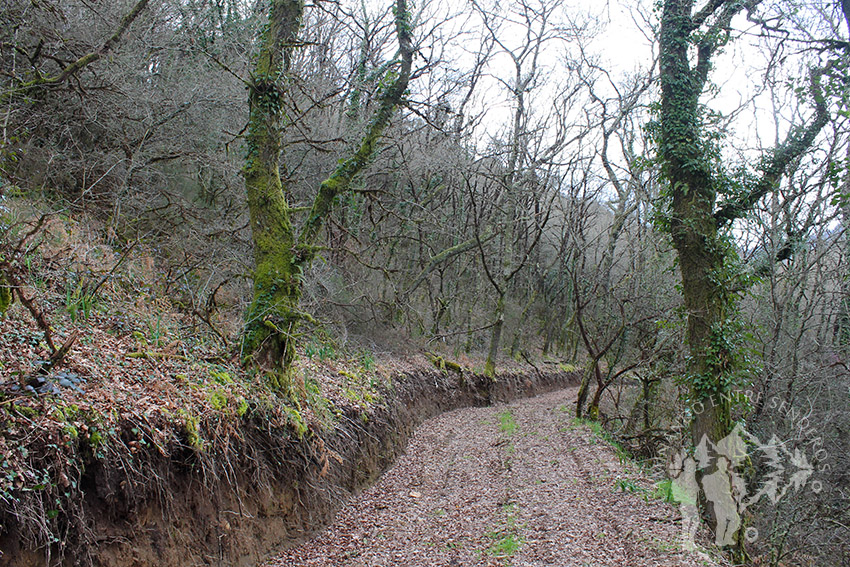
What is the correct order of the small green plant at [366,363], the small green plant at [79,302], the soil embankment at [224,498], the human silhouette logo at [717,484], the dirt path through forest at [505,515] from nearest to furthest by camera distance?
the soil embankment at [224,498] < the small green plant at [79,302] < the dirt path through forest at [505,515] < the human silhouette logo at [717,484] < the small green plant at [366,363]

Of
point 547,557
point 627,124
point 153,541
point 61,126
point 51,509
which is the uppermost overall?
point 627,124

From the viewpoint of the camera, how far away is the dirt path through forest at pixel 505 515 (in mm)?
5016

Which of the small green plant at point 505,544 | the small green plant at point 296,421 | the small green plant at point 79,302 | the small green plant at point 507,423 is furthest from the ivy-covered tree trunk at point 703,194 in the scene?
the small green plant at point 79,302

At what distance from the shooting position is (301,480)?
215 inches

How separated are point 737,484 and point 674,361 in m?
2.72

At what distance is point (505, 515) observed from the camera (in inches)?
241

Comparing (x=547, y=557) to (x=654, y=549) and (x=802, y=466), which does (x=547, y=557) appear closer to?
(x=654, y=549)

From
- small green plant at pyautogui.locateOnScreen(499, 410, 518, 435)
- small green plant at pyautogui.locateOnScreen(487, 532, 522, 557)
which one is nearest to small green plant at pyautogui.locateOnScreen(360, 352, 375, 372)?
small green plant at pyautogui.locateOnScreen(499, 410, 518, 435)

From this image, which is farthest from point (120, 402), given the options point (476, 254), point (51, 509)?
point (476, 254)

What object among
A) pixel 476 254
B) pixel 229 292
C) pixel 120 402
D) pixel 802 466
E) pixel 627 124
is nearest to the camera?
pixel 120 402

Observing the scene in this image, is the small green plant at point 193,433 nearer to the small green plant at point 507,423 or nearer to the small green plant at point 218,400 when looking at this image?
the small green plant at point 218,400

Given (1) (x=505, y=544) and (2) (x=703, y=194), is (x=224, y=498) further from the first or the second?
(2) (x=703, y=194)

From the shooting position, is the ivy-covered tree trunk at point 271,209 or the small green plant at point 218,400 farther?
the ivy-covered tree trunk at point 271,209

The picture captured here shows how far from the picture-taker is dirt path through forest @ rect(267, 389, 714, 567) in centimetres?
502
